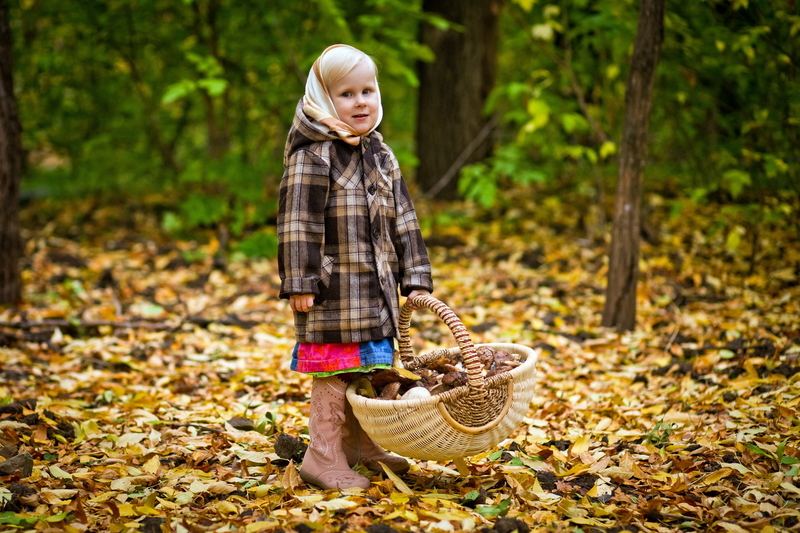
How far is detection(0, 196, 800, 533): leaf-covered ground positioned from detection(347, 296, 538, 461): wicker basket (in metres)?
0.20

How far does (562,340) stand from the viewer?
4.44 meters

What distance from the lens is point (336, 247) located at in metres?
2.58

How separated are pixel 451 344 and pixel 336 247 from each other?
2107 millimetres

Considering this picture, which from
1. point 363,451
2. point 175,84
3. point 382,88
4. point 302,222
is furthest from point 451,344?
point 175,84

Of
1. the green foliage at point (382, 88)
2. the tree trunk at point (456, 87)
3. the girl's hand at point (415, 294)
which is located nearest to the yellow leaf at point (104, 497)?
the girl's hand at point (415, 294)

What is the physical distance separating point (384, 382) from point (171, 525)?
2.86 feet

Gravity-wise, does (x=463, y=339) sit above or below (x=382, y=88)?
below

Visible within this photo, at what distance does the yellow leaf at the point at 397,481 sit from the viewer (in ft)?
8.38

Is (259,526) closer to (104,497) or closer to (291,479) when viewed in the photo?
(291,479)

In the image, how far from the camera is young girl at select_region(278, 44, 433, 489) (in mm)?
2518

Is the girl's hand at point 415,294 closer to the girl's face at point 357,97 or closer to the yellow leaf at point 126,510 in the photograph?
the girl's face at point 357,97

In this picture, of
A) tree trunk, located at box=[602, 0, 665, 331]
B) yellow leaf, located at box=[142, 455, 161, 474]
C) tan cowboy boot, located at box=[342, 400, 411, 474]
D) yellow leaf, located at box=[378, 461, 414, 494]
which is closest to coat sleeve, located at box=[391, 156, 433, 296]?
tan cowboy boot, located at box=[342, 400, 411, 474]

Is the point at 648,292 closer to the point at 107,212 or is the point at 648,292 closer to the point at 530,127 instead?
the point at 530,127

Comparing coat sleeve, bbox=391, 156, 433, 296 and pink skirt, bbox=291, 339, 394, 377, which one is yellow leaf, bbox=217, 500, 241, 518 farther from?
coat sleeve, bbox=391, 156, 433, 296
